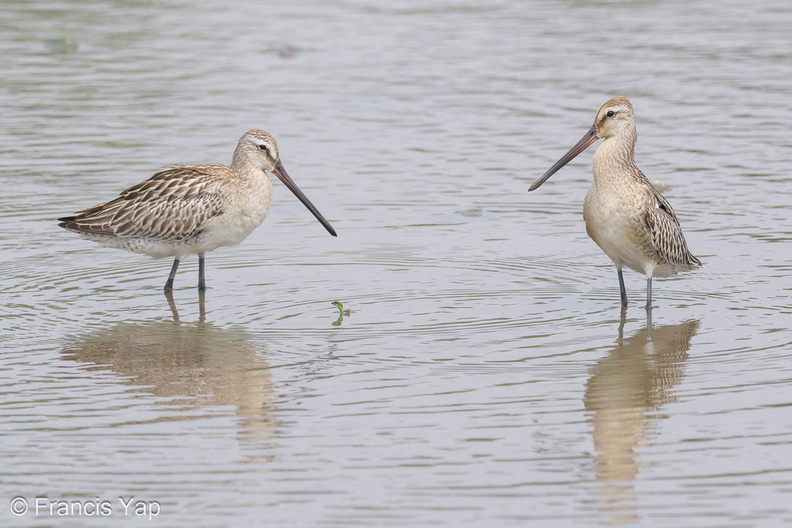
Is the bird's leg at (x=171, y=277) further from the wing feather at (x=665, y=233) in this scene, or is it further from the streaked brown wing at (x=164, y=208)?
the wing feather at (x=665, y=233)

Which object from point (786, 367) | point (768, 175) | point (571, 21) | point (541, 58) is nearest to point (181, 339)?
point (786, 367)

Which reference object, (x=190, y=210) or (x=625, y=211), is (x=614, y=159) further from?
(x=190, y=210)

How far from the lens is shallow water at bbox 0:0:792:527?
5.75 meters

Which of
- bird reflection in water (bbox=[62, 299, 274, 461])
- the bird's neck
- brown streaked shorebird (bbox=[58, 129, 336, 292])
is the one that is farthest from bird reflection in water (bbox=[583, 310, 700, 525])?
brown streaked shorebird (bbox=[58, 129, 336, 292])

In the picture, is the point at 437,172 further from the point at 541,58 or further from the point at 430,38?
the point at 430,38

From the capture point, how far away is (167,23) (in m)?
17.9

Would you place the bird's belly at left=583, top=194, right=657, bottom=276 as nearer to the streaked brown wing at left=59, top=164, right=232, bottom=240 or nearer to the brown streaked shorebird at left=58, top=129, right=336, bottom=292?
the brown streaked shorebird at left=58, top=129, right=336, bottom=292

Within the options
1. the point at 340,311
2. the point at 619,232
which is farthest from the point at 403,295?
the point at 619,232

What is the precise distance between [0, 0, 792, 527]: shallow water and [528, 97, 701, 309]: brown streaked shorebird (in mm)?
357

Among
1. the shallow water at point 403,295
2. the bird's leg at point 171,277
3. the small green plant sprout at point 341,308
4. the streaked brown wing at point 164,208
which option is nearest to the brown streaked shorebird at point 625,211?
the shallow water at point 403,295

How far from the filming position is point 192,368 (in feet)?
24.6

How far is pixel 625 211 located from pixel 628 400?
178 cm

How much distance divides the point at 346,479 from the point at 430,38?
1215 centimetres

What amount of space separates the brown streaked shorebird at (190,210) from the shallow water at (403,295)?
363 millimetres
